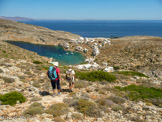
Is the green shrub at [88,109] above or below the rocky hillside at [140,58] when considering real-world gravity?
above

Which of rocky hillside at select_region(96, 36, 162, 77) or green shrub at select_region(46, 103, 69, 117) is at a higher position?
green shrub at select_region(46, 103, 69, 117)

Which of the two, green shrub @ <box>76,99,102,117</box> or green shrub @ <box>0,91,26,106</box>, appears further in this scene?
green shrub @ <box>0,91,26,106</box>

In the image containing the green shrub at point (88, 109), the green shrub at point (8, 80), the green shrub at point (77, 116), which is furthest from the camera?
the green shrub at point (8, 80)

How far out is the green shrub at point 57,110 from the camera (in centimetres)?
676

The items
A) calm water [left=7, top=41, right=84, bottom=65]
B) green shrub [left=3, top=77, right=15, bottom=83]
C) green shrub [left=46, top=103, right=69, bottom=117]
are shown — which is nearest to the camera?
green shrub [left=46, top=103, right=69, bottom=117]

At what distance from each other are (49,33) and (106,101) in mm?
75437

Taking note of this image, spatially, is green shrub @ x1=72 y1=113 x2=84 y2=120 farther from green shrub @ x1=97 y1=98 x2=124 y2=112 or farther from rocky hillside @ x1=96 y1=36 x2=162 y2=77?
rocky hillside @ x1=96 y1=36 x2=162 y2=77

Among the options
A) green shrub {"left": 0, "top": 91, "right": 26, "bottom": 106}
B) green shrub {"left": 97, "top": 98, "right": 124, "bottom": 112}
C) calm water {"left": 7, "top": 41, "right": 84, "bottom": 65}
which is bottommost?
calm water {"left": 7, "top": 41, "right": 84, "bottom": 65}

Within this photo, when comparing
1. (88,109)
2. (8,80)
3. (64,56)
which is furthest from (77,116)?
(64,56)

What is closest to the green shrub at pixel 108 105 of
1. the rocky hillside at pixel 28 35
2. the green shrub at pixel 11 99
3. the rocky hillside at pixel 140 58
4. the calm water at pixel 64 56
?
the green shrub at pixel 11 99

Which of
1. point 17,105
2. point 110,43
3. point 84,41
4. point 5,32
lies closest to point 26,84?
point 17,105

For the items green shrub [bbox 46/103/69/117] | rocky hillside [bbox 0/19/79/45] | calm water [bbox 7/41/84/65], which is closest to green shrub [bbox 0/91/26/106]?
green shrub [bbox 46/103/69/117]

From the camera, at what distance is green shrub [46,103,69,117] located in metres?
6.76

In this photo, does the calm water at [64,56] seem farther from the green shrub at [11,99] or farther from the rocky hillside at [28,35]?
the green shrub at [11,99]
